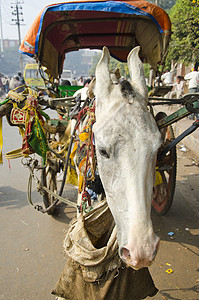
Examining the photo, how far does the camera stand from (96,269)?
1.54m

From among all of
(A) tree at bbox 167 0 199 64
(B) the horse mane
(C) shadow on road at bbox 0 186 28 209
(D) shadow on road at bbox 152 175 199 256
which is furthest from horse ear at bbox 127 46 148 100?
(A) tree at bbox 167 0 199 64

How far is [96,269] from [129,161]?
793mm

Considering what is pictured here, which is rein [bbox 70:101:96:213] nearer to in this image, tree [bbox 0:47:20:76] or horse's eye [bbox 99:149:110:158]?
horse's eye [bbox 99:149:110:158]

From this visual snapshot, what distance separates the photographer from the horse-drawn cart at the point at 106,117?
1229 mm

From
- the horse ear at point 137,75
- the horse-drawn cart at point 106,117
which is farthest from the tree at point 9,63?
the horse ear at point 137,75

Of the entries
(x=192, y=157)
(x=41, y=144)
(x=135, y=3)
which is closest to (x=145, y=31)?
(x=135, y=3)

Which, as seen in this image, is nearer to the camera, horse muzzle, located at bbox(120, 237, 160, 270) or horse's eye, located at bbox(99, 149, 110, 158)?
horse muzzle, located at bbox(120, 237, 160, 270)

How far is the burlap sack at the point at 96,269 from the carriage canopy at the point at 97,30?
2.28 metres

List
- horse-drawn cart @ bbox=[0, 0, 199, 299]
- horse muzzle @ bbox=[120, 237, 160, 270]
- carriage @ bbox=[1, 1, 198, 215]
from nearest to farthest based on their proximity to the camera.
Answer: horse muzzle @ bbox=[120, 237, 160, 270]
horse-drawn cart @ bbox=[0, 0, 199, 299]
carriage @ bbox=[1, 1, 198, 215]

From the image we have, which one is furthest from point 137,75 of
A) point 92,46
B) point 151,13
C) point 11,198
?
point 11,198

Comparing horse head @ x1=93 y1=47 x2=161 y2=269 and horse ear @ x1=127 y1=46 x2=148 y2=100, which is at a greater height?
horse ear @ x1=127 y1=46 x2=148 y2=100

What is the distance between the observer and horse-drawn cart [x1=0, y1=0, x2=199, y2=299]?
4.03ft

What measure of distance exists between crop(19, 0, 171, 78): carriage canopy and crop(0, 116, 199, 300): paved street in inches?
88.8

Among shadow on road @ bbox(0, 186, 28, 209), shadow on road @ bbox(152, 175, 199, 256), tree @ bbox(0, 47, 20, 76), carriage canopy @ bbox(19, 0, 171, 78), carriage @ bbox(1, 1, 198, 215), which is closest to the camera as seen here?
carriage @ bbox(1, 1, 198, 215)
